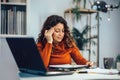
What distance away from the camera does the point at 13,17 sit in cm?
358

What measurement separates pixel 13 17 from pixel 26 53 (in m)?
2.42

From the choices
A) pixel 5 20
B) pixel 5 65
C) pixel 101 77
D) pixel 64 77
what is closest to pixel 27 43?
pixel 64 77

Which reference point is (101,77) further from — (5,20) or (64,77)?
(5,20)

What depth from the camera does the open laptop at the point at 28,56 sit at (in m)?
1.17

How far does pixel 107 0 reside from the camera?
5.12 meters

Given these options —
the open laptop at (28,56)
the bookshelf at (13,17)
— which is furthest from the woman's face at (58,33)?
the bookshelf at (13,17)

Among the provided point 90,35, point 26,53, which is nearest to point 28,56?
point 26,53

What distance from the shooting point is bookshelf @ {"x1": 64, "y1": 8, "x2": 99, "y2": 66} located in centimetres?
467

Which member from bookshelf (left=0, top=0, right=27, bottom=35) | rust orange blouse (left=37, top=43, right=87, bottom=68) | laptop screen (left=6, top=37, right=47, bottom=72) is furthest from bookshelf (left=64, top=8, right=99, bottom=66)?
laptop screen (left=6, top=37, right=47, bottom=72)

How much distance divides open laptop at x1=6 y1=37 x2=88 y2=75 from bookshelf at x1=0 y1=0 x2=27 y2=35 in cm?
225

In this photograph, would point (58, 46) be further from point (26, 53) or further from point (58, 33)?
point (26, 53)

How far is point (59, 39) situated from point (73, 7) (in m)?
2.66

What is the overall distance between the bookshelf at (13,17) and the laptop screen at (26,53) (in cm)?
225

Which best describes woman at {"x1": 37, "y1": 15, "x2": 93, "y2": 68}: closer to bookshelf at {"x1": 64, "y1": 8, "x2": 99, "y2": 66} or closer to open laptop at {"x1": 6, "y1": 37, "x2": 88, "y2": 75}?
open laptop at {"x1": 6, "y1": 37, "x2": 88, "y2": 75}
